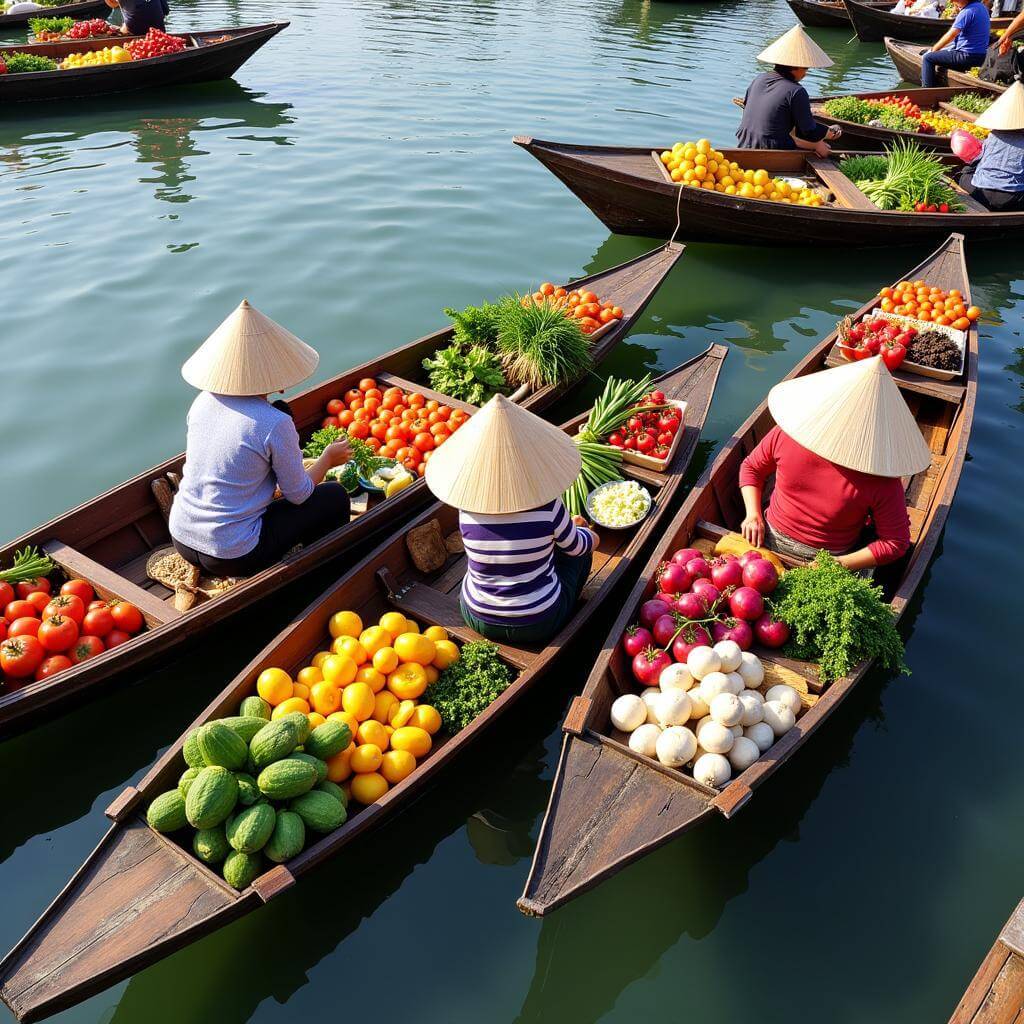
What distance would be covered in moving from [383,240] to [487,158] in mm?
3381

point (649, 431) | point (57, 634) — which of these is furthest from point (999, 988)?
point (57, 634)

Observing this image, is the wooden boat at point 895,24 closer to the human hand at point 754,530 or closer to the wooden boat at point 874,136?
the wooden boat at point 874,136

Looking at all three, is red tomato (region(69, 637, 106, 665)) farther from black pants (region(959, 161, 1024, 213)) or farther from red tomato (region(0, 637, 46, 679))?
black pants (region(959, 161, 1024, 213))

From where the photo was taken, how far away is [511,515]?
3.78 meters

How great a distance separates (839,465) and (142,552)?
14.2ft

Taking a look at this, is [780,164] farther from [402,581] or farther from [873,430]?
[402,581]

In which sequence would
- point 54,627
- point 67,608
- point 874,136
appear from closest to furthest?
point 54,627 → point 67,608 → point 874,136

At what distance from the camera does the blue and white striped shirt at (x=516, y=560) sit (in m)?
3.82

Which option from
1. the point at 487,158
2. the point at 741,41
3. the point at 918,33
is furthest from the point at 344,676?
the point at 918,33

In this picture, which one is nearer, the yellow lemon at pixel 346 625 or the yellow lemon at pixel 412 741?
the yellow lemon at pixel 412 741

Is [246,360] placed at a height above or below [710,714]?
above

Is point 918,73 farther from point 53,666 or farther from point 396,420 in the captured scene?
point 53,666

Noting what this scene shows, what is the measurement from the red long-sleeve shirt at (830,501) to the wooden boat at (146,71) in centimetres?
1315

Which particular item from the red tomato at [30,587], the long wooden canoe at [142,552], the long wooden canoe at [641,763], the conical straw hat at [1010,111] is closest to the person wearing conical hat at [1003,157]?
the conical straw hat at [1010,111]
